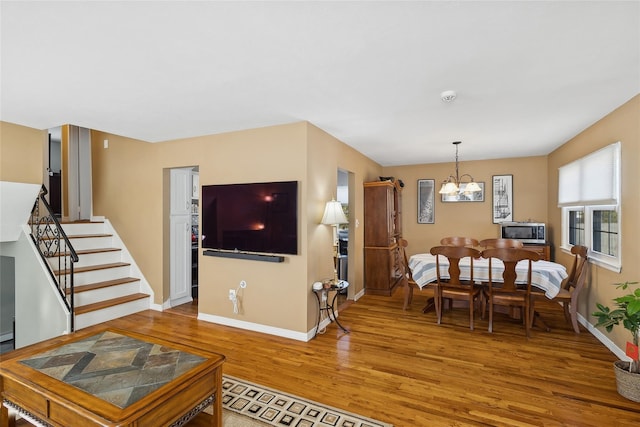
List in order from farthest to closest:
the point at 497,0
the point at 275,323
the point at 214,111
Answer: the point at 275,323, the point at 214,111, the point at 497,0

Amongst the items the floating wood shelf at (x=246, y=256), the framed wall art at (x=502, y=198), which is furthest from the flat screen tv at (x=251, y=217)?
the framed wall art at (x=502, y=198)

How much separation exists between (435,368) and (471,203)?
4147 mm

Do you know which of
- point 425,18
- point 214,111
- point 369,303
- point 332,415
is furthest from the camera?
point 369,303

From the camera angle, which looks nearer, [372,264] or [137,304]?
[137,304]

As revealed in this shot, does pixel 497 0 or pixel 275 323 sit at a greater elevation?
pixel 497 0

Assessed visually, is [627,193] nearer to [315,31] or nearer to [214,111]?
[315,31]

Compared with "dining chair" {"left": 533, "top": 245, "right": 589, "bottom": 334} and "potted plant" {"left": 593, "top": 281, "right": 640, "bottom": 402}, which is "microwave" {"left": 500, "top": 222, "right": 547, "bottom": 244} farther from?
"potted plant" {"left": 593, "top": 281, "right": 640, "bottom": 402}

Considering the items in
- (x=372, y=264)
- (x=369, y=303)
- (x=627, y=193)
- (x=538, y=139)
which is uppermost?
(x=538, y=139)

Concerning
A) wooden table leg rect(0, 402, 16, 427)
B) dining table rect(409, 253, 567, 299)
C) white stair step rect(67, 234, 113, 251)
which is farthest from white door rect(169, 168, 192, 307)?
dining table rect(409, 253, 567, 299)

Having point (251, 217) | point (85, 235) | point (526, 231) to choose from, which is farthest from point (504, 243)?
point (85, 235)

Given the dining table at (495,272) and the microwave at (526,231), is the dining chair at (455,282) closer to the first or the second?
the dining table at (495,272)

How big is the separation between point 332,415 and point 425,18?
255 cm

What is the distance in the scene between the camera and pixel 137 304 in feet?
14.5

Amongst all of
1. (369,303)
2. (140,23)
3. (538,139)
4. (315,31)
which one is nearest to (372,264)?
(369,303)
